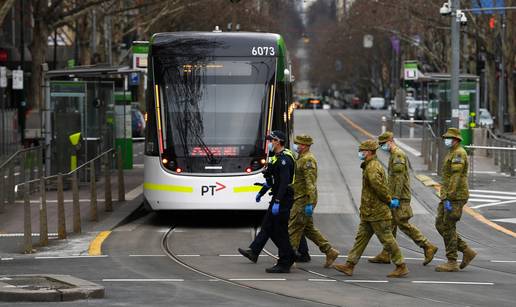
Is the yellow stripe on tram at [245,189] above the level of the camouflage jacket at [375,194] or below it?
below

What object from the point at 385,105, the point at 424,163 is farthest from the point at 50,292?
the point at 385,105

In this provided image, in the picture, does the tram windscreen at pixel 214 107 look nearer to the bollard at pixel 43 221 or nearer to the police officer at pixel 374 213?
the bollard at pixel 43 221

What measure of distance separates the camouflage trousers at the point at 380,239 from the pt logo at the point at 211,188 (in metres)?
5.57

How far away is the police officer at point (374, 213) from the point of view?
48.5ft

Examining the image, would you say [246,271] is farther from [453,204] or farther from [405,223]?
[453,204]

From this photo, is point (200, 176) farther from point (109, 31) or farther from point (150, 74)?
point (109, 31)

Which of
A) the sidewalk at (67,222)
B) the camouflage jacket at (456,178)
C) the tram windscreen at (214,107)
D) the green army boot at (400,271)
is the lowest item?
the sidewalk at (67,222)

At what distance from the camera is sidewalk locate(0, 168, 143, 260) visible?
17.5 m

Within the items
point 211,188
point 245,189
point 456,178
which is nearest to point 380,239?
point 456,178

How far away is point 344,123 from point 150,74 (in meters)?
44.4

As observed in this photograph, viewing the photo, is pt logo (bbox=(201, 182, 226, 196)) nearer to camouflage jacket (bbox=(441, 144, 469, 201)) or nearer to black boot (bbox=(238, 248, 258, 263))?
black boot (bbox=(238, 248, 258, 263))

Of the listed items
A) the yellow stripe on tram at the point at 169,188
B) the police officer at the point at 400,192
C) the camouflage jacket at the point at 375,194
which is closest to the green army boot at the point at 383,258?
the police officer at the point at 400,192

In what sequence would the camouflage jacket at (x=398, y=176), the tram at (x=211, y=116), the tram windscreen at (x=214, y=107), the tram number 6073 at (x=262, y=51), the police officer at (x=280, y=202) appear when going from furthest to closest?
1. the tram number 6073 at (x=262, y=51)
2. the tram windscreen at (x=214, y=107)
3. the tram at (x=211, y=116)
4. the camouflage jacket at (x=398, y=176)
5. the police officer at (x=280, y=202)

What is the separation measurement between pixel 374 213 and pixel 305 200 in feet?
3.56
